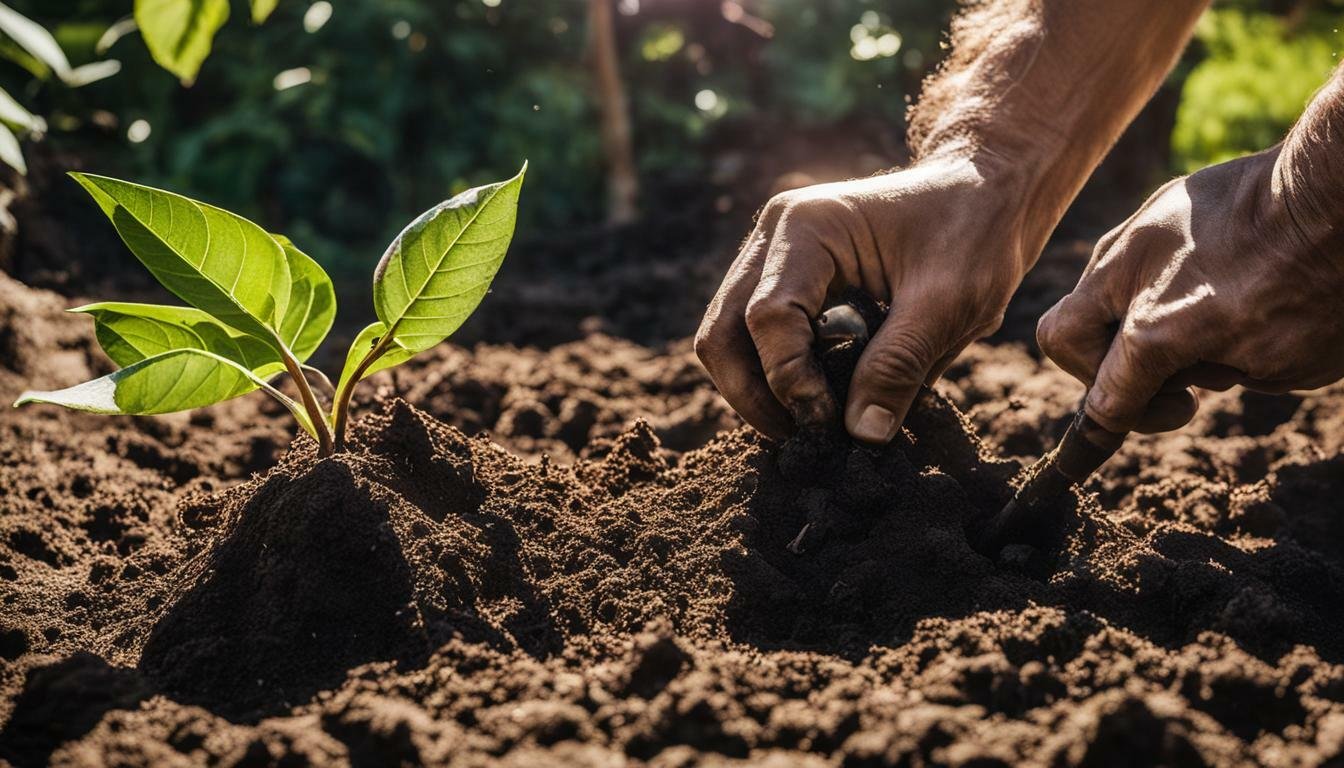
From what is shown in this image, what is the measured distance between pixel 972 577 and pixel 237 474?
176 cm

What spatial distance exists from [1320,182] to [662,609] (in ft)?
4.27

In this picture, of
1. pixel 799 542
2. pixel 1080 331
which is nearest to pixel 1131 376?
pixel 1080 331

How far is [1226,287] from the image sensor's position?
1.83 metres

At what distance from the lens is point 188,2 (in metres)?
2.08

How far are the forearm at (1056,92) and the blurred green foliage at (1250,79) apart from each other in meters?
4.59

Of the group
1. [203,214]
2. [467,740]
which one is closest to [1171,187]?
[467,740]

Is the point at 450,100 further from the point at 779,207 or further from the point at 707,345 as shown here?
the point at 707,345

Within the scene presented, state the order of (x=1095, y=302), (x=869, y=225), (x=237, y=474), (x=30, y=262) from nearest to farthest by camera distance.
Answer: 1. (x=1095, y=302)
2. (x=869, y=225)
3. (x=237, y=474)
4. (x=30, y=262)

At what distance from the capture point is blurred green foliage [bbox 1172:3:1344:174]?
6.88 metres

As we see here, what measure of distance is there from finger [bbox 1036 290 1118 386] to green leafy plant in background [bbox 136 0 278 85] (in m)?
1.59

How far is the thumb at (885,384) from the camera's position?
6.28 feet

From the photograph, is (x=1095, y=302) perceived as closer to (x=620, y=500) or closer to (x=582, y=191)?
(x=620, y=500)

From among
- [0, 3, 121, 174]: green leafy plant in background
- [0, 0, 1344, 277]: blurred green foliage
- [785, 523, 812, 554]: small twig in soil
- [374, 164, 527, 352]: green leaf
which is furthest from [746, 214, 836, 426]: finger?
[0, 0, 1344, 277]: blurred green foliage

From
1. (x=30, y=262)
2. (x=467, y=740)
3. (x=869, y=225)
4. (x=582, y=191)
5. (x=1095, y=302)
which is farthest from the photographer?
(x=582, y=191)
